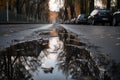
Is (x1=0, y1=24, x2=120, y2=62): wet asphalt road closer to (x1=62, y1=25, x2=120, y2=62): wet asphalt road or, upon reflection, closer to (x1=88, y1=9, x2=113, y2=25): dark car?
Answer: (x1=62, y1=25, x2=120, y2=62): wet asphalt road

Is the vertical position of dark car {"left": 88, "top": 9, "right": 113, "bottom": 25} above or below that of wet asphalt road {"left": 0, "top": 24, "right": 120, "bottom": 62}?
above

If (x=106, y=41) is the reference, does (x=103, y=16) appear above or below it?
above

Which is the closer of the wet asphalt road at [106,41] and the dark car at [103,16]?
the wet asphalt road at [106,41]

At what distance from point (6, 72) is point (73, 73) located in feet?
2.28

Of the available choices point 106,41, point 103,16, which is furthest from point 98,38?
point 103,16

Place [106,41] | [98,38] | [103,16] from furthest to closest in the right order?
[103,16] → [98,38] → [106,41]

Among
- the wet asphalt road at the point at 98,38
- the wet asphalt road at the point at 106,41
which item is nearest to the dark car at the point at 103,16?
the wet asphalt road at the point at 98,38

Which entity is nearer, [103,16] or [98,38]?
[98,38]

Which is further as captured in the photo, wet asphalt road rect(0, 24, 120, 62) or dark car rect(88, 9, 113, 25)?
dark car rect(88, 9, 113, 25)

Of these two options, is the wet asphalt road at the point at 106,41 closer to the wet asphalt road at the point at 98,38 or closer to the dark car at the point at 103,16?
the wet asphalt road at the point at 98,38

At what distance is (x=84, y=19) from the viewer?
1387 inches

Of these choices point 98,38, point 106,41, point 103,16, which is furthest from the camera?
point 103,16

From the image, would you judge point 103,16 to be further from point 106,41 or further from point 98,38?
point 106,41

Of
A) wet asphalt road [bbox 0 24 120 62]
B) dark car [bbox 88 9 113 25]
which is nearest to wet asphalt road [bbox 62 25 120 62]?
wet asphalt road [bbox 0 24 120 62]
